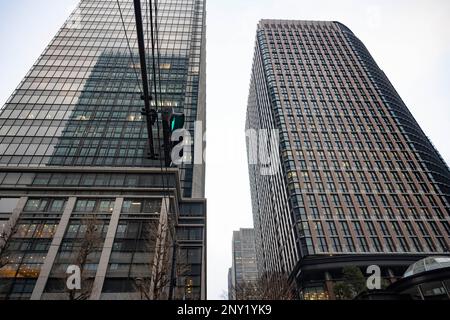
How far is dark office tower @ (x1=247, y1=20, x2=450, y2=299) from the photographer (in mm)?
55969

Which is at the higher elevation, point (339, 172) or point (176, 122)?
point (339, 172)

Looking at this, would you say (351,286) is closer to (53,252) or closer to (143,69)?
(53,252)

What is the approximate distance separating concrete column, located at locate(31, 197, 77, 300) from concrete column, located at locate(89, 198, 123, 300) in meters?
5.17

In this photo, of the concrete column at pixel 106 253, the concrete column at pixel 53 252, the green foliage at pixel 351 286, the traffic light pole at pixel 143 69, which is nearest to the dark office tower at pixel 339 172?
the green foliage at pixel 351 286

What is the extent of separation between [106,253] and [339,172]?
188ft

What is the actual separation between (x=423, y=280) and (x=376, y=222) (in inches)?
1298

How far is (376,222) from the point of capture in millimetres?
59844

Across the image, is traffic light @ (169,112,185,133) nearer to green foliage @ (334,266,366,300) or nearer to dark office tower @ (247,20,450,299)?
green foliage @ (334,266,366,300)

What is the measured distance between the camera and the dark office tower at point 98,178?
2870 centimetres

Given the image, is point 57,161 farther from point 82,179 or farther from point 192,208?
point 192,208

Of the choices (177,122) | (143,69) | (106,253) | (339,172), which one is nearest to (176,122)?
(177,122)

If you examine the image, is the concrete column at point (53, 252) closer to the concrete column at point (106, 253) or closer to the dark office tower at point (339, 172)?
the concrete column at point (106, 253)

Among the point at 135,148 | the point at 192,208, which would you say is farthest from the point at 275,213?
the point at 135,148

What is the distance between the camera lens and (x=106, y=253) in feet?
102
